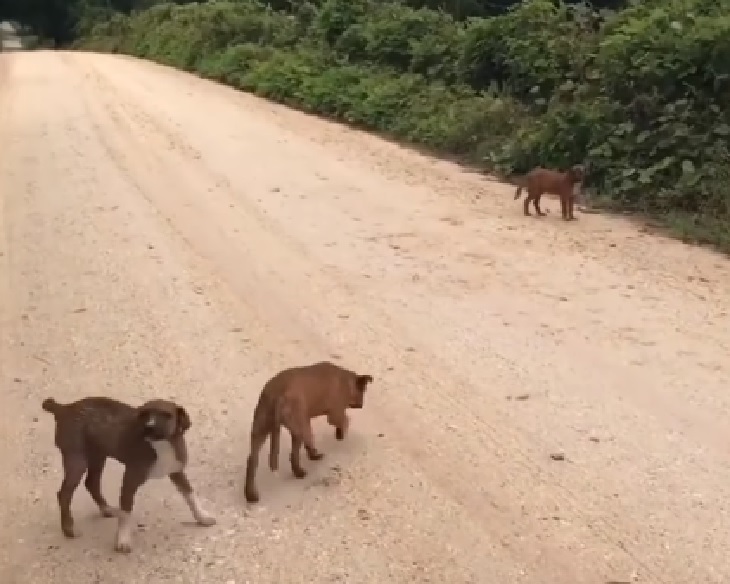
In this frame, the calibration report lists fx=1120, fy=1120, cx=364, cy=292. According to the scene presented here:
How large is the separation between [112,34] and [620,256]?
3575 cm

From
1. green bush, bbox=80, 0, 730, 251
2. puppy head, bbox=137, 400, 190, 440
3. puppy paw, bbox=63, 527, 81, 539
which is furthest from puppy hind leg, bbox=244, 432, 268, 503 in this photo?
green bush, bbox=80, 0, 730, 251

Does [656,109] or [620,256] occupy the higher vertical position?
[656,109]

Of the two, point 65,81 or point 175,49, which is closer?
point 65,81

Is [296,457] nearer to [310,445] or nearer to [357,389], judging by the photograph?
[310,445]

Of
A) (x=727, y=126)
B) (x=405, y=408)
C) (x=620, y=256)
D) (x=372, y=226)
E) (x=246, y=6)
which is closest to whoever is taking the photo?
(x=405, y=408)

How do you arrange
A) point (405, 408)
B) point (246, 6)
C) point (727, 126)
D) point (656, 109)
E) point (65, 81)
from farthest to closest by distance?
point (246, 6)
point (65, 81)
point (656, 109)
point (727, 126)
point (405, 408)

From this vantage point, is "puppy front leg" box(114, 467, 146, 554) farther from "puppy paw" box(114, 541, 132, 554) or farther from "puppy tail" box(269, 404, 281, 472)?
"puppy tail" box(269, 404, 281, 472)

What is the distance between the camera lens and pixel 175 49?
92.6 feet

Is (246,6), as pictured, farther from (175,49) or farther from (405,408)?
(405,408)

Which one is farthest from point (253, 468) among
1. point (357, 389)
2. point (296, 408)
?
point (357, 389)

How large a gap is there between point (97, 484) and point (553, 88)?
970 centimetres

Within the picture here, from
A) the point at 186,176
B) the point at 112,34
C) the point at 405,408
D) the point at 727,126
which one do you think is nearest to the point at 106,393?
the point at 405,408

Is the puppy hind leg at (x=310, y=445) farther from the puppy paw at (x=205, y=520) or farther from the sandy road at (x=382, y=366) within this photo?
the puppy paw at (x=205, y=520)

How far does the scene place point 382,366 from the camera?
19.0 feet
